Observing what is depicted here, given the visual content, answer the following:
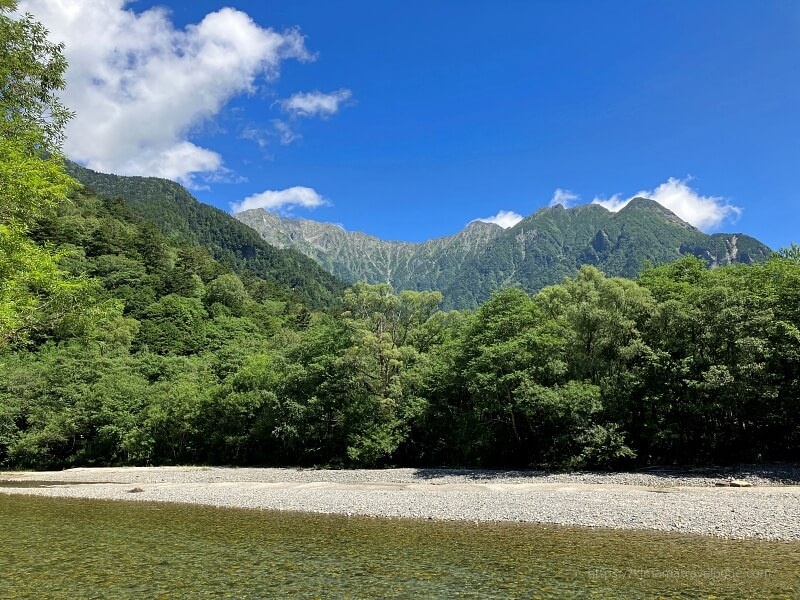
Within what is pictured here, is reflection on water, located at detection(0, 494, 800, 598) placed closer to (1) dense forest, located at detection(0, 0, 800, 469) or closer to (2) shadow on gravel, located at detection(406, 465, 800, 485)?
(1) dense forest, located at detection(0, 0, 800, 469)

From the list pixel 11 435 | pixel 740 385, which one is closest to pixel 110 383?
pixel 11 435

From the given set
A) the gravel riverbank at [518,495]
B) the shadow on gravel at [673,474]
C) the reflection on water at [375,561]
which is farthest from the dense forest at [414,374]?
the reflection on water at [375,561]

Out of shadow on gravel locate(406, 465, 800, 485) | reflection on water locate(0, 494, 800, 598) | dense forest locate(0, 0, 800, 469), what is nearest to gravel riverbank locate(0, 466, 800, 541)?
shadow on gravel locate(406, 465, 800, 485)

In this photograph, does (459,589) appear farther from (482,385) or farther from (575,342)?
(575,342)

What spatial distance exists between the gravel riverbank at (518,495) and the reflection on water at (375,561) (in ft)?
6.12

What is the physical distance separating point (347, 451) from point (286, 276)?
6589 inches

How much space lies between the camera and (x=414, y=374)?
131ft

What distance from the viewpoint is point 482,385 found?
32594 millimetres

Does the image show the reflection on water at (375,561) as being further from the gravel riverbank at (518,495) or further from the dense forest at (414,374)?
the dense forest at (414,374)

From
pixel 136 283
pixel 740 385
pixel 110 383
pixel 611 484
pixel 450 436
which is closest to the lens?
pixel 611 484

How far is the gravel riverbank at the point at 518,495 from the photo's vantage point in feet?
56.4

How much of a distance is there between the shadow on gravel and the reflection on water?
1293 cm

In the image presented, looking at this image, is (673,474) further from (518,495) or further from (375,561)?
(375,561)

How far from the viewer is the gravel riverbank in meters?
17.2
